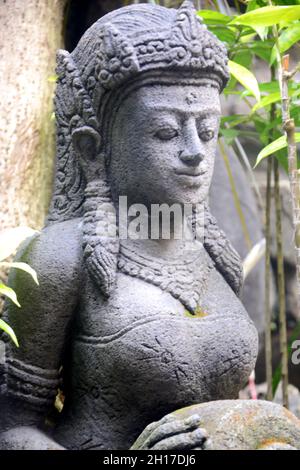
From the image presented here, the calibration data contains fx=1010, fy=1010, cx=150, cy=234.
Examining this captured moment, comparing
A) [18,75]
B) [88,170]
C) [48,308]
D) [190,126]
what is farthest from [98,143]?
[18,75]

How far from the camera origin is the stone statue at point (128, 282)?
2150mm

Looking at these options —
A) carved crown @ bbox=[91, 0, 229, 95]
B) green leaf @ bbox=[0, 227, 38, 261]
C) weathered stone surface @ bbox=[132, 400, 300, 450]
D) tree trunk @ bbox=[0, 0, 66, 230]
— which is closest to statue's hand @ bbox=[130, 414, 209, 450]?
weathered stone surface @ bbox=[132, 400, 300, 450]

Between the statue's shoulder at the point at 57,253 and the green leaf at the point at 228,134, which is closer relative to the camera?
the statue's shoulder at the point at 57,253

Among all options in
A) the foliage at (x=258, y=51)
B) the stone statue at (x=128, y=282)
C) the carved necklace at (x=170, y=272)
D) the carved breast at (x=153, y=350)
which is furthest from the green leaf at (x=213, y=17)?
the carved breast at (x=153, y=350)

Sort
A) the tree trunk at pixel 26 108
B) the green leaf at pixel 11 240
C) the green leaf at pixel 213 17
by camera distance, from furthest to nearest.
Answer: the tree trunk at pixel 26 108, the green leaf at pixel 213 17, the green leaf at pixel 11 240

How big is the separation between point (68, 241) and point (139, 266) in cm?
17

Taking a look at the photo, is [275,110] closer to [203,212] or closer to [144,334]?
[203,212]

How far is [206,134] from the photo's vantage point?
2236 millimetres

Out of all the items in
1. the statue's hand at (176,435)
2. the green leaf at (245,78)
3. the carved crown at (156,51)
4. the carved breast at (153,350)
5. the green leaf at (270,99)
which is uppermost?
the carved crown at (156,51)

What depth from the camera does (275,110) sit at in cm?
300

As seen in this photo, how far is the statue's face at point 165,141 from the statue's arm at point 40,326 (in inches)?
8.0

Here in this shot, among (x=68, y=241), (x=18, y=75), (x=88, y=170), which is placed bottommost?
(x=68, y=241)

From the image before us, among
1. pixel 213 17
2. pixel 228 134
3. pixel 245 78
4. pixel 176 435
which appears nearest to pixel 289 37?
pixel 245 78

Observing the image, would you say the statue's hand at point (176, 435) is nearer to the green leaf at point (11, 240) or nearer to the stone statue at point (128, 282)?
the stone statue at point (128, 282)
